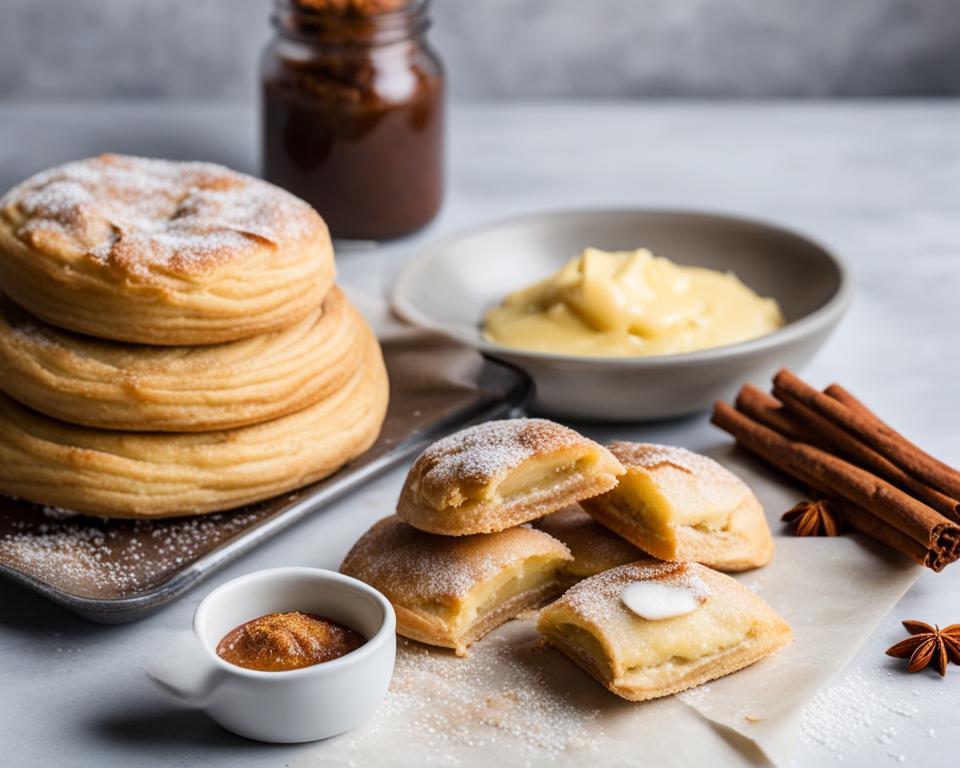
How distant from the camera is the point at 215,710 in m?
1.62

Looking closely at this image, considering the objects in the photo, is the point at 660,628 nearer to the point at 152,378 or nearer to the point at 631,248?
the point at 152,378

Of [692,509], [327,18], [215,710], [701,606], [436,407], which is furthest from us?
[327,18]

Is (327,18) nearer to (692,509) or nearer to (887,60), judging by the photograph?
(692,509)

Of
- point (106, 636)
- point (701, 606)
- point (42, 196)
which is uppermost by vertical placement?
point (42, 196)

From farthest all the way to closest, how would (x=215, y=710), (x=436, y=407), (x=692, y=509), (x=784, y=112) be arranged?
1. (x=784, y=112)
2. (x=436, y=407)
3. (x=692, y=509)
4. (x=215, y=710)

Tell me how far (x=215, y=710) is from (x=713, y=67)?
3418 millimetres

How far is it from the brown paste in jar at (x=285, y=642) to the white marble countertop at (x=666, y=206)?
0.11 m

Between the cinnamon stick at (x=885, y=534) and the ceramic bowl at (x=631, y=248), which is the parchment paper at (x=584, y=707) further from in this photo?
the ceramic bowl at (x=631, y=248)

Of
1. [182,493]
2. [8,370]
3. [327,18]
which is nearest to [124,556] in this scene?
[182,493]

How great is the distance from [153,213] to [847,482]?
1.24 metres

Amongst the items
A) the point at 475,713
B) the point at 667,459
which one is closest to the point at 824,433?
the point at 667,459

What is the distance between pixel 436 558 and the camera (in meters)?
1.87

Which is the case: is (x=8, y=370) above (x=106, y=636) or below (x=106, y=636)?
above

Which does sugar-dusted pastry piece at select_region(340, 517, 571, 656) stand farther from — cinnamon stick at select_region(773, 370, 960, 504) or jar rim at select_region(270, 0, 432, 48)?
jar rim at select_region(270, 0, 432, 48)
